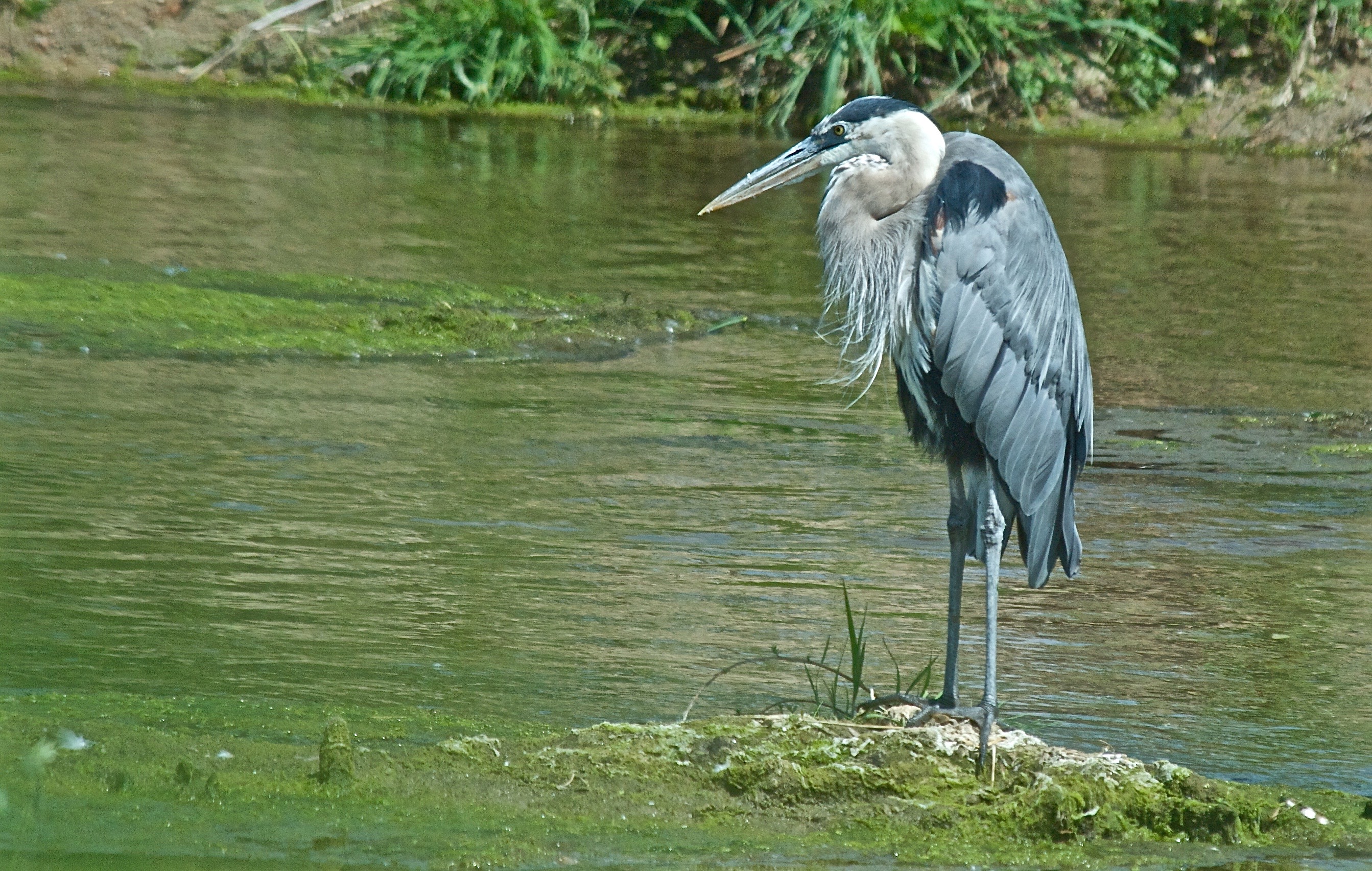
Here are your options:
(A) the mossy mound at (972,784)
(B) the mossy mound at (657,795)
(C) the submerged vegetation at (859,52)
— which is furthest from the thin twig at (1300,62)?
(A) the mossy mound at (972,784)

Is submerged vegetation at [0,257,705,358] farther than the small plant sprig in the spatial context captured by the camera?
Yes

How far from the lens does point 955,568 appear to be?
4.29 meters

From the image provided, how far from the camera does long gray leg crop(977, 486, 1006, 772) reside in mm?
3771

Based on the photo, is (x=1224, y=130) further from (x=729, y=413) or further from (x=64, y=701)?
(x=64, y=701)

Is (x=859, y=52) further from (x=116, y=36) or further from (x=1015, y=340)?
(x=1015, y=340)

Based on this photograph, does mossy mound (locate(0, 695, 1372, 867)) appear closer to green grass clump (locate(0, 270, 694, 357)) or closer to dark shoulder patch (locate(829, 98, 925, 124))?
dark shoulder patch (locate(829, 98, 925, 124))

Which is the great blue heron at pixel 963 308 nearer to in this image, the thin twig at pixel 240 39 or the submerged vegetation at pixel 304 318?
the submerged vegetation at pixel 304 318

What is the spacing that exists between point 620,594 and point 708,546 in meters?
0.60

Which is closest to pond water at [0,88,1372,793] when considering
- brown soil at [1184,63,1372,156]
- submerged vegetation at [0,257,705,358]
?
submerged vegetation at [0,257,705,358]

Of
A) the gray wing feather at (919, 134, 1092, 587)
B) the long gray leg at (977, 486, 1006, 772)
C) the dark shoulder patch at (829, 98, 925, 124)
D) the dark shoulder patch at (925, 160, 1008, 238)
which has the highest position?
the dark shoulder patch at (829, 98, 925, 124)

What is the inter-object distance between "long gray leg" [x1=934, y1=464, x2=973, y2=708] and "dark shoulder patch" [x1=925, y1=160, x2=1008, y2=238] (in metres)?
0.64

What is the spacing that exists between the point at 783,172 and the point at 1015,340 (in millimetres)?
724

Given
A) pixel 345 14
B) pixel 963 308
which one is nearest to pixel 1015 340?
pixel 963 308

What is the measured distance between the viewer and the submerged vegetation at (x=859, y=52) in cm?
1512
